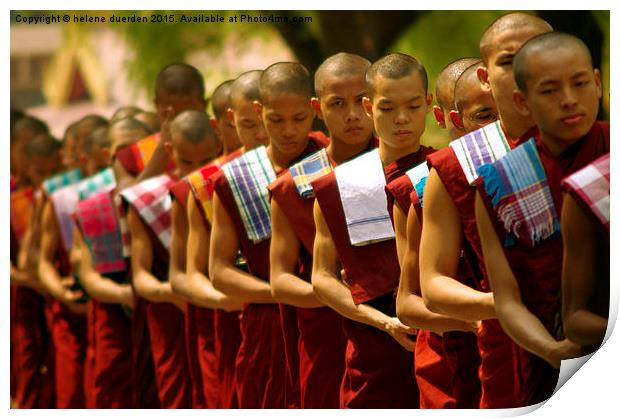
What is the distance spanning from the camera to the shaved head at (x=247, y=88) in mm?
6863

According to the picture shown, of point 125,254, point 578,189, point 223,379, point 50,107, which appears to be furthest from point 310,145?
point 50,107

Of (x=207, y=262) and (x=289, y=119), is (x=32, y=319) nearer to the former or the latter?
(x=207, y=262)

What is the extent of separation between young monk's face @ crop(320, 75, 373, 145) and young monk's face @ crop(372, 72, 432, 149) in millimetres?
380

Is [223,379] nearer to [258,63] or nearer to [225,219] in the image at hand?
[225,219]

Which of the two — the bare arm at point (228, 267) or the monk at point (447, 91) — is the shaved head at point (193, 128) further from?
the monk at point (447, 91)

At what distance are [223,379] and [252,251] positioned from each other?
30.6 inches

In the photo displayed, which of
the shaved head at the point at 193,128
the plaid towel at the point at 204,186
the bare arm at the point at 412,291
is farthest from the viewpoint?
the shaved head at the point at 193,128

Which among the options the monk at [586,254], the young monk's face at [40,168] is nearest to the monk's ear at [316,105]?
the monk at [586,254]

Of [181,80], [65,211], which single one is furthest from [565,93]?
[65,211]

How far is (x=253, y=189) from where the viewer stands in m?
6.58

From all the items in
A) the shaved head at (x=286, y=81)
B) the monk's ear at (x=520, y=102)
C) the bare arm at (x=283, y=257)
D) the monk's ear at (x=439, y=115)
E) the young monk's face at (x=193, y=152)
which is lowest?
the bare arm at (x=283, y=257)

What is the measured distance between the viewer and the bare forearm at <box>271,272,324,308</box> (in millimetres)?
6121

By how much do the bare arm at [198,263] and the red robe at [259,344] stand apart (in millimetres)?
236
